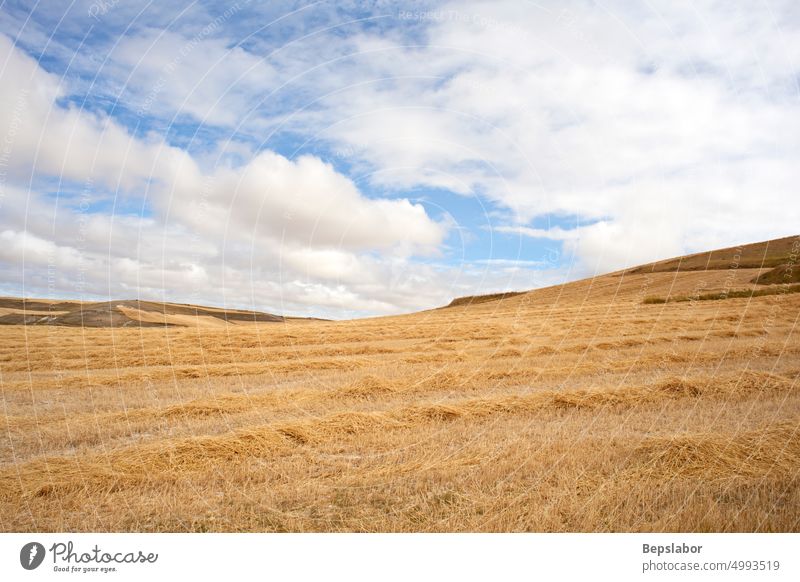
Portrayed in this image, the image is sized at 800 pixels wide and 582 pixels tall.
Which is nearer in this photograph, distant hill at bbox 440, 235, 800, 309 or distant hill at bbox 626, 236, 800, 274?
distant hill at bbox 440, 235, 800, 309

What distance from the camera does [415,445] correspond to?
9156 millimetres

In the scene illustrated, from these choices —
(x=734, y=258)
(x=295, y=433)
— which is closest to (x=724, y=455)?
(x=295, y=433)

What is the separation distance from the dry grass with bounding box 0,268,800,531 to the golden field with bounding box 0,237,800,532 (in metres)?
0.04

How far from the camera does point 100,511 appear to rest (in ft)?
21.2

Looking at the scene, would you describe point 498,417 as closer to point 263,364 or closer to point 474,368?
point 474,368

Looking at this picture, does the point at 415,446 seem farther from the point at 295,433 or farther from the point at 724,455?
the point at 724,455

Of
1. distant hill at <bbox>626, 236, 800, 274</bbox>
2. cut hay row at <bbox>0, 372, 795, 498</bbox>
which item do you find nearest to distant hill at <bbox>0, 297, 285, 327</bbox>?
cut hay row at <bbox>0, 372, 795, 498</bbox>

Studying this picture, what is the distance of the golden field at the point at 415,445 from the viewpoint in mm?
6188
